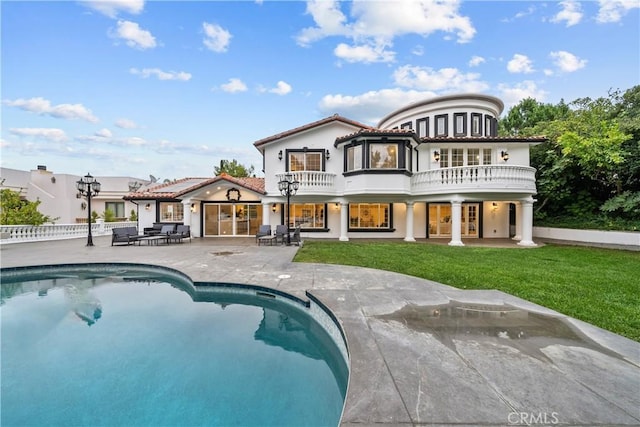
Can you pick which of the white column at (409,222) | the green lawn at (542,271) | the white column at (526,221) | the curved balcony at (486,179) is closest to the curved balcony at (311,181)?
the green lawn at (542,271)

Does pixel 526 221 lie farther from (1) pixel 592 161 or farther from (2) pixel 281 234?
(2) pixel 281 234

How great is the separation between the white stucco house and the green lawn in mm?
3409

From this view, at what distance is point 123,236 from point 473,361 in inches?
651

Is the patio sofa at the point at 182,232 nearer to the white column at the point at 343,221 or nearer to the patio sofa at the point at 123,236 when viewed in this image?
the patio sofa at the point at 123,236

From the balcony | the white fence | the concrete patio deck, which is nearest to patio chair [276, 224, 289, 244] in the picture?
the balcony

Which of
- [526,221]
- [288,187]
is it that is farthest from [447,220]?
[288,187]

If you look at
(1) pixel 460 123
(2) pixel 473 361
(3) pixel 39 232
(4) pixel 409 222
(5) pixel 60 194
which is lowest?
(2) pixel 473 361

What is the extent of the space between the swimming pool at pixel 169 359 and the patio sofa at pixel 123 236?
22.8 ft

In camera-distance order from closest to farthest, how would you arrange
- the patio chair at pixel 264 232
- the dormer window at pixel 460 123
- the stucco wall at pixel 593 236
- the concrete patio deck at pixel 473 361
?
the concrete patio deck at pixel 473 361 → the stucco wall at pixel 593 236 → the patio chair at pixel 264 232 → the dormer window at pixel 460 123

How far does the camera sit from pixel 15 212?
50.9ft

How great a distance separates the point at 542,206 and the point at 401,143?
11325mm

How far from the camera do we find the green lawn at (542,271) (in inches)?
202

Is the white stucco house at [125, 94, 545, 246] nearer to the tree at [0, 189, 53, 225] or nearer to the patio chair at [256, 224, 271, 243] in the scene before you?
the patio chair at [256, 224, 271, 243]

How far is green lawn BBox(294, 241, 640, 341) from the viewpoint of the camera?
16.8 ft
